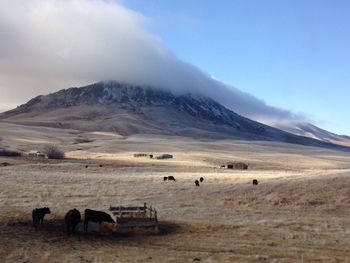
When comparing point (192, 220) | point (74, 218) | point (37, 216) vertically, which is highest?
point (74, 218)

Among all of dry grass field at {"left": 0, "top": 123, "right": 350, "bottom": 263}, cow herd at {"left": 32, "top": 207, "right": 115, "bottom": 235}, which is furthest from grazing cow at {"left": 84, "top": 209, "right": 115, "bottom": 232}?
dry grass field at {"left": 0, "top": 123, "right": 350, "bottom": 263}

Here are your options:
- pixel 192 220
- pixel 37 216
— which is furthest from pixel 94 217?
pixel 192 220

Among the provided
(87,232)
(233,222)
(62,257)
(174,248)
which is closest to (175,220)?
(233,222)

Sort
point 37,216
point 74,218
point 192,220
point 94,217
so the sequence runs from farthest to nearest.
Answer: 1. point 192,220
2. point 37,216
3. point 94,217
4. point 74,218

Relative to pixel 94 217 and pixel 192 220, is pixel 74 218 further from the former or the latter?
pixel 192 220

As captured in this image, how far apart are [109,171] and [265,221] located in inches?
1440

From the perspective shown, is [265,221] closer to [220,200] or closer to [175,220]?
[175,220]

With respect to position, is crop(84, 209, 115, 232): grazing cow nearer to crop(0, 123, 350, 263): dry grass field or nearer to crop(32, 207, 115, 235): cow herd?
crop(32, 207, 115, 235): cow herd

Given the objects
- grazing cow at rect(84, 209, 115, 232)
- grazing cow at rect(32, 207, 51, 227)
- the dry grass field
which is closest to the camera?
the dry grass field

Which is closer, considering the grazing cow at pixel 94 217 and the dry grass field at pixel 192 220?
the dry grass field at pixel 192 220

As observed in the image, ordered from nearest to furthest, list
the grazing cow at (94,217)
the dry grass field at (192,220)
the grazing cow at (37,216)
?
the dry grass field at (192,220) → the grazing cow at (94,217) → the grazing cow at (37,216)

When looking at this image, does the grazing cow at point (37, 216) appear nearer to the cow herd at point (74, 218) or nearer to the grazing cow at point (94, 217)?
the cow herd at point (74, 218)

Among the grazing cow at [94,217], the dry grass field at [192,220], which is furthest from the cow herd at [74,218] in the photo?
the dry grass field at [192,220]

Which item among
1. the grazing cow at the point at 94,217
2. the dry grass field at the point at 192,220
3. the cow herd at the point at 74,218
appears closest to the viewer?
the dry grass field at the point at 192,220
